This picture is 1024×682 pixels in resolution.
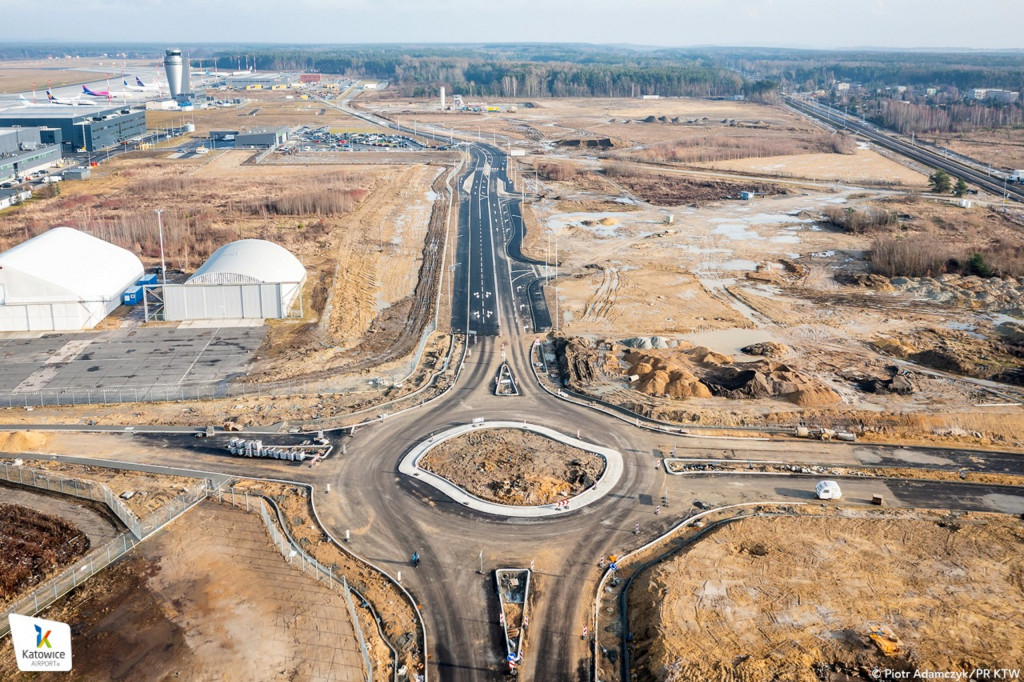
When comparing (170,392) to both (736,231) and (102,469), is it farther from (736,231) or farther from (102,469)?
(736,231)

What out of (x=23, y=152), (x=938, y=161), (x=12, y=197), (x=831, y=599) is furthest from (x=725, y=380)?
(x=938, y=161)

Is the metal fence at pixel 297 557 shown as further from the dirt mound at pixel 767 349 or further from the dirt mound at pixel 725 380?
the dirt mound at pixel 767 349

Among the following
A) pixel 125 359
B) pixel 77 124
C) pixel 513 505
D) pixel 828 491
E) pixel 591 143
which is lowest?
pixel 513 505

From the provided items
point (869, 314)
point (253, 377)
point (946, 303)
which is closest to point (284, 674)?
point (253, 377)

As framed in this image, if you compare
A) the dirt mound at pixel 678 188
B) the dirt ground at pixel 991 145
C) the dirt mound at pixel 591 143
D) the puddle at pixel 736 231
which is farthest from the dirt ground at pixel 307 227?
the dirt ground at pixel 991 145

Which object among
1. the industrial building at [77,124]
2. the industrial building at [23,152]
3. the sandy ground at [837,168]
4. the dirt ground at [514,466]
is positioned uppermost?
the industrial building at [77,124]

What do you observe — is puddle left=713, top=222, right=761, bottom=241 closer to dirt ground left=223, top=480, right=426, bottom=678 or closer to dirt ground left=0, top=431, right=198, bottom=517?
dirt ground left=223, top=480, right=426, bottom=678
